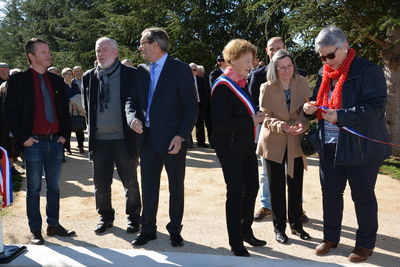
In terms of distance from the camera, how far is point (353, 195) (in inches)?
150

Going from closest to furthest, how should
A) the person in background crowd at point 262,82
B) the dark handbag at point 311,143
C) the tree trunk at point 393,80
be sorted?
the dark handbag at point 311,143, the person in background crowd at point 262,82, the tree trunk at point 393,80

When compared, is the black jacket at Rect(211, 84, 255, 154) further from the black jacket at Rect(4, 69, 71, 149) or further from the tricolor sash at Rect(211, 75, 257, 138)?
the black jacket at Rect(4, 69, 71, 149)

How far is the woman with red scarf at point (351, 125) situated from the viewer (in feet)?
11.6

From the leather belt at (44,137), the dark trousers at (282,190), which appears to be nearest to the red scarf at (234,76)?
the dark trousers at (282,190)

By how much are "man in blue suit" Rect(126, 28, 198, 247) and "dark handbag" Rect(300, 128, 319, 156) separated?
1.12 meters

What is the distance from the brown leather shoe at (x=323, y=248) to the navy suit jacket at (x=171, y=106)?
165cm

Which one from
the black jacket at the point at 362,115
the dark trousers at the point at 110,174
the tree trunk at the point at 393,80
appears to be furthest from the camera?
the tree trunk at the point at 393,80

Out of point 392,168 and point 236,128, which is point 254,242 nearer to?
point 236,128

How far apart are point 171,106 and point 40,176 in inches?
64.2

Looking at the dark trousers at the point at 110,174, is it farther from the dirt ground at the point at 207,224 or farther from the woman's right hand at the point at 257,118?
the woman's right hand at the point at 257,118

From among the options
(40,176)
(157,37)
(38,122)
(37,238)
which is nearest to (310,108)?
(157,37)

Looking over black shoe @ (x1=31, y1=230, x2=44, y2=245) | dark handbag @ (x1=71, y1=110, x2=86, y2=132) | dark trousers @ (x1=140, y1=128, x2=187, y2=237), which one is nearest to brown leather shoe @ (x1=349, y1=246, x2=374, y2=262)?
dark trousers @ (x1=140, y1=128, x2=187, y2=237)

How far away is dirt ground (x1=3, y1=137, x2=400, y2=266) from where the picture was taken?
13.5ft

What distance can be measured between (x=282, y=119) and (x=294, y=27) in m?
5.50
